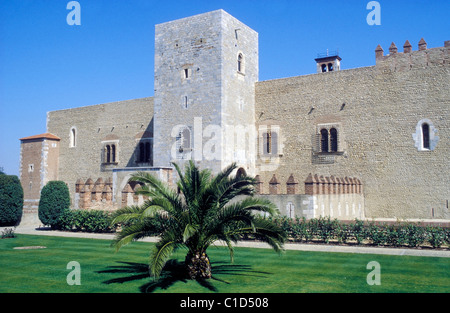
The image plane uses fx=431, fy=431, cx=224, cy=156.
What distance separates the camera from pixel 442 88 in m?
21.0

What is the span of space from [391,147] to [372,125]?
4.97 feet

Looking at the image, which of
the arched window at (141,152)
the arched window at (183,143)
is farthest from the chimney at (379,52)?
the arched window at (141,152)

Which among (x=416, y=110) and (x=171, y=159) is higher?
(x=416, y=110)

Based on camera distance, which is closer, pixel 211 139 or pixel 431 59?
A: pixel 431 59

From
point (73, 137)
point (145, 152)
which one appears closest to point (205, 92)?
point (145, 152)

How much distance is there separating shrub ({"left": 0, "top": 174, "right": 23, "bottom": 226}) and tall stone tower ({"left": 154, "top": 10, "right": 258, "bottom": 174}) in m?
8.38

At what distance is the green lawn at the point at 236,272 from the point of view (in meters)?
8.45

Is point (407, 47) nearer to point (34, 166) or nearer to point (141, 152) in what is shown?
point (141, 152)

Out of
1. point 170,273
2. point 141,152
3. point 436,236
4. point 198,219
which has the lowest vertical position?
point 170,273

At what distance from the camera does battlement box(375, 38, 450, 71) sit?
69.0 feet

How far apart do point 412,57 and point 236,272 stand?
16827mm

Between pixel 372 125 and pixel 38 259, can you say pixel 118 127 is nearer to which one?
pixel 372 125

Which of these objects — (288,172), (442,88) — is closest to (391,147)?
(442,88)

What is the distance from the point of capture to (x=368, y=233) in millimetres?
14570
